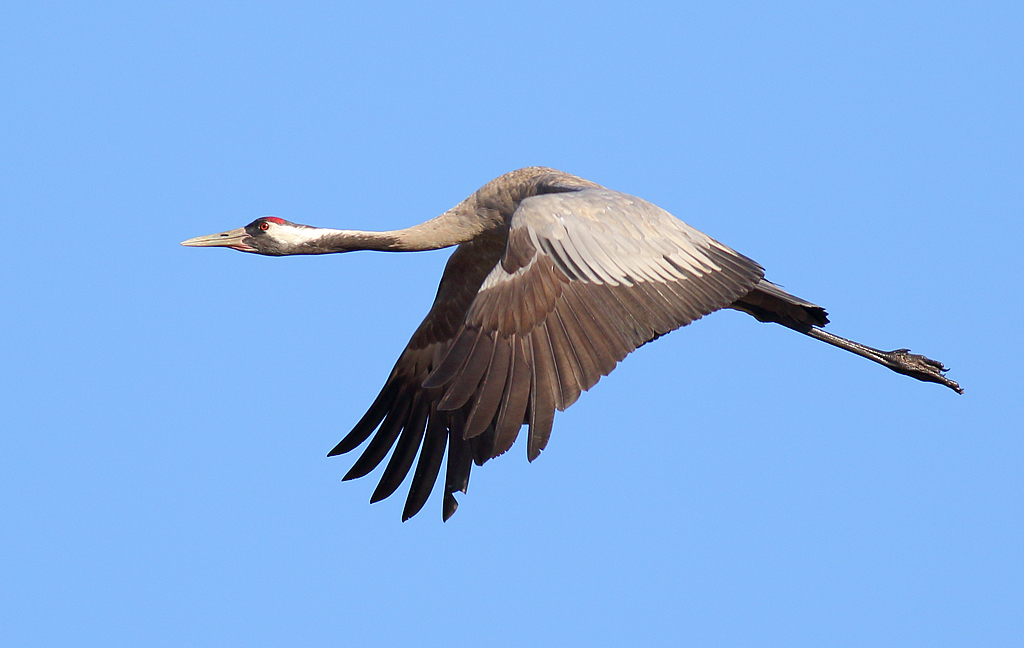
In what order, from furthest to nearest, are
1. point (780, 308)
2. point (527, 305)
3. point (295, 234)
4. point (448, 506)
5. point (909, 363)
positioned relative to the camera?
point (909, 363), point (780, 308), point (448, 506), point (295, 234), point (527, 305)

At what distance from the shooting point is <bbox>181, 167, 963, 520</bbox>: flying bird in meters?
6.83

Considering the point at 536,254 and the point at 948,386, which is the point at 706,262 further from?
the point at 948,386

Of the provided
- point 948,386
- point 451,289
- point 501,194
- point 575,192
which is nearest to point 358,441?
point 451,289

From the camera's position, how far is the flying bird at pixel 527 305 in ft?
22.4

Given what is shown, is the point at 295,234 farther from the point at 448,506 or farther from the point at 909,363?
the point at 909,363

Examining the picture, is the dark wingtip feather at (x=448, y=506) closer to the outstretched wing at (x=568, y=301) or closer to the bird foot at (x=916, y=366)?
the outstretched wing at (x=568, y=301)

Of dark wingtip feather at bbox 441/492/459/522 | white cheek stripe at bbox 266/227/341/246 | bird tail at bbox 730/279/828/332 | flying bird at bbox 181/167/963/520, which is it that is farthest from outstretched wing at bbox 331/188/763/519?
white cheek stripe at bbox 266/227/341/246

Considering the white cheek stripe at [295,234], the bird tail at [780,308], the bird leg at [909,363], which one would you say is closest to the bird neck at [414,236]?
the white cheek stripe at [295,234]

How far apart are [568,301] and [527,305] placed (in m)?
0.24

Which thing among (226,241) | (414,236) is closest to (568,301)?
(414,236)

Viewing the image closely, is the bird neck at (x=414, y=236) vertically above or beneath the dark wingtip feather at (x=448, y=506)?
above

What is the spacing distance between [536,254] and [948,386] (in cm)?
419

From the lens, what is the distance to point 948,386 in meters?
9.74

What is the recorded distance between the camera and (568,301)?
7129 mm
